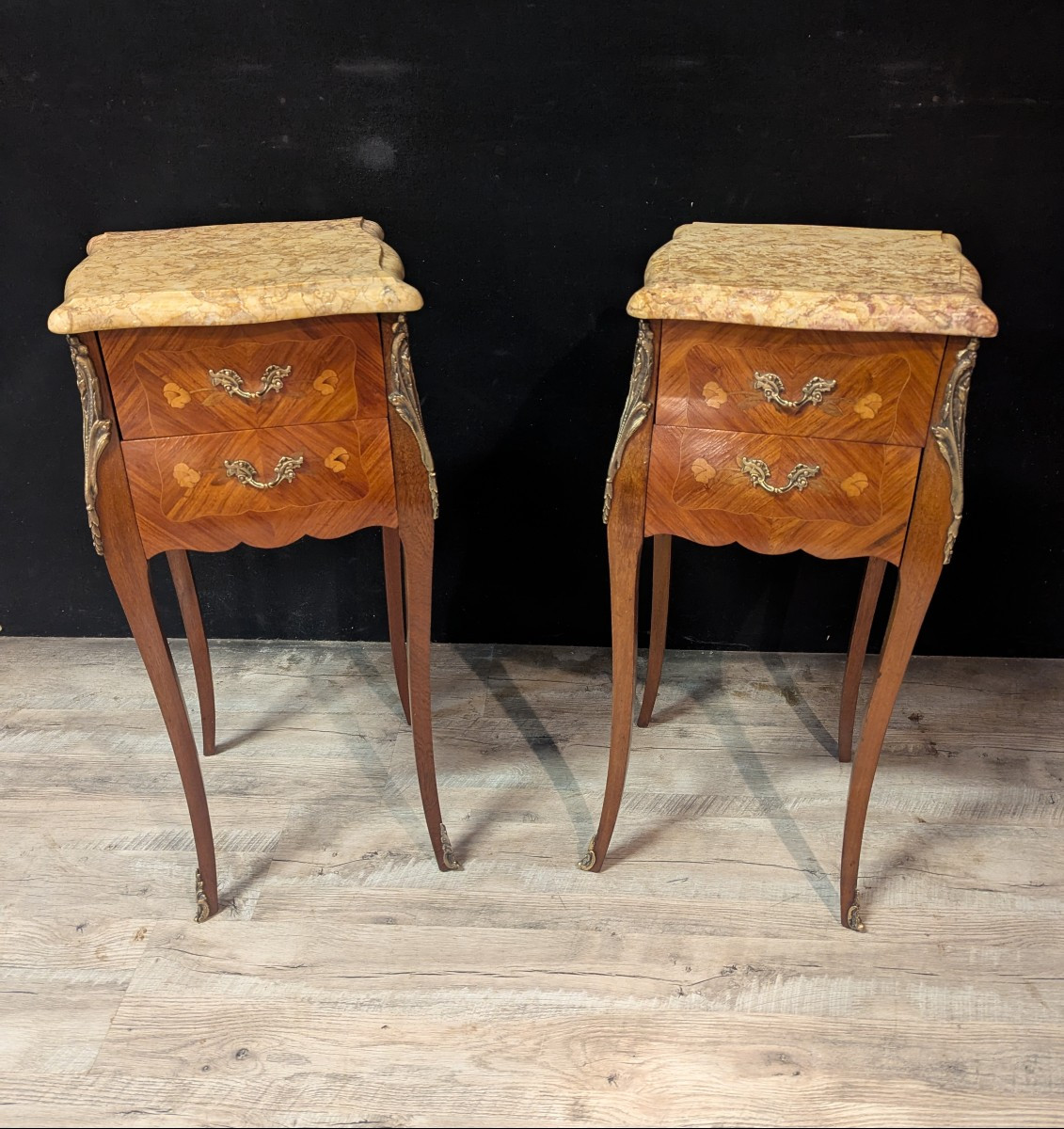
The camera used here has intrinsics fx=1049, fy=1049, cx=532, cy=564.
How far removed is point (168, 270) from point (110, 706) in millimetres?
1098

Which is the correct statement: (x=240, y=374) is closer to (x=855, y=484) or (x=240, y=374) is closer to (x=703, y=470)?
(x=703, y=470)

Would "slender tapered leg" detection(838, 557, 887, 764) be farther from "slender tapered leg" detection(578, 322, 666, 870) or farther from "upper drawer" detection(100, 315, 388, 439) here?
"upper drawer" detection(100, 315, 388, 439)

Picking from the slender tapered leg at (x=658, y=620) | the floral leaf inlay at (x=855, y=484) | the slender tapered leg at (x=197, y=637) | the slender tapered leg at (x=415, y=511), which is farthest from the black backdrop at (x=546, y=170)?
the floral leaf inlay at (x=855, y=484)

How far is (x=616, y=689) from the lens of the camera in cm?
162

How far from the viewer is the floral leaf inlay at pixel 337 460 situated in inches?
56.2

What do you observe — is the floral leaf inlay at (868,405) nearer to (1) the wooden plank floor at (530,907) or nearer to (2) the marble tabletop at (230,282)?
(2) the marble tabletop at (230,282)

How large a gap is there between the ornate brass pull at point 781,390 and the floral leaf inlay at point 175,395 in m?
0.74

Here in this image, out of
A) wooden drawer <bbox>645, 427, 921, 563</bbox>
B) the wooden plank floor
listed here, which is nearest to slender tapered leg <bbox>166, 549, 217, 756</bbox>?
the wooden plank floor

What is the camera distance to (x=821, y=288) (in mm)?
1311

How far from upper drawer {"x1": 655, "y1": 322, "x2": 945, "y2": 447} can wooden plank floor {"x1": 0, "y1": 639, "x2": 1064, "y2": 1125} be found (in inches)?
31.5

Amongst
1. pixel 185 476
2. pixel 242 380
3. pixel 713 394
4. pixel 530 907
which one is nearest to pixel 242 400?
pixel 242 380

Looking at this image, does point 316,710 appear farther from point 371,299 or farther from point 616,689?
point 371,299

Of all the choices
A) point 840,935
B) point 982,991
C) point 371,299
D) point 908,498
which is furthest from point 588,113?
point 982,991

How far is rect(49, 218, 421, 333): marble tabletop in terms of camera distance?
4.24ft
